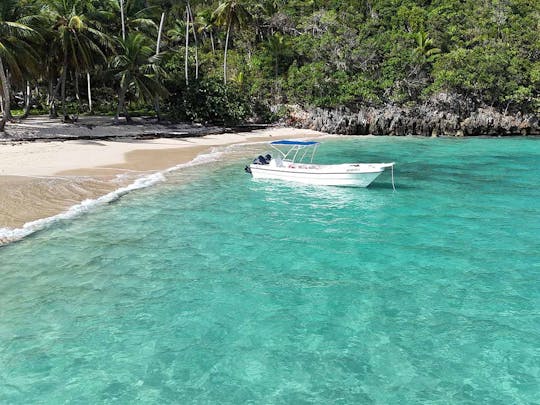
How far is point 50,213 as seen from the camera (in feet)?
47.2

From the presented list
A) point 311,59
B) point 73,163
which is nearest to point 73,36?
point 73,163

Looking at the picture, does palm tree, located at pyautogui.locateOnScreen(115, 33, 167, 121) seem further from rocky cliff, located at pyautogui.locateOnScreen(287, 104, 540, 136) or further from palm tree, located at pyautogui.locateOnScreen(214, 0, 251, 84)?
rocky cliff, located at pyautogui.locateOnScreen(287, 104, 540, 136)

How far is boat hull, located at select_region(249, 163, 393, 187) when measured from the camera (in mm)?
19062

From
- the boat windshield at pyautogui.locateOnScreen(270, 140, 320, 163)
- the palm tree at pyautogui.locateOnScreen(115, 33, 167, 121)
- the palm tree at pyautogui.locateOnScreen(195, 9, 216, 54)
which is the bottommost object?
the boat windshield at pyautogui.locateOnScreen(270, 140, 320, 163)

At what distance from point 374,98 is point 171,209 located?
38.8 m

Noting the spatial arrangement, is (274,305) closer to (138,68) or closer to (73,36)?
(73,36)

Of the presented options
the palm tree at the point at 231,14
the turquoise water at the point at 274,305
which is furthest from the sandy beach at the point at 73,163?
the palm tree at the point at 231,14

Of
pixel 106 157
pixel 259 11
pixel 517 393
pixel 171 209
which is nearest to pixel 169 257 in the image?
pixel 171 209

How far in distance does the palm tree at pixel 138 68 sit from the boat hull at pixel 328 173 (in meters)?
21.1

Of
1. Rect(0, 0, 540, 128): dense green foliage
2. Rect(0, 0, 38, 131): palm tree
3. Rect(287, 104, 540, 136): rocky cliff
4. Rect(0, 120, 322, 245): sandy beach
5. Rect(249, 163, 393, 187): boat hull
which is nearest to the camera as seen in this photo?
Rect(0, 120, 322, 245): sandy beach

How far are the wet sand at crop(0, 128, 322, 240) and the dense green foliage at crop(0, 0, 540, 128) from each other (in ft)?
30.3

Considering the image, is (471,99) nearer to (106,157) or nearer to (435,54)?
(435,54)

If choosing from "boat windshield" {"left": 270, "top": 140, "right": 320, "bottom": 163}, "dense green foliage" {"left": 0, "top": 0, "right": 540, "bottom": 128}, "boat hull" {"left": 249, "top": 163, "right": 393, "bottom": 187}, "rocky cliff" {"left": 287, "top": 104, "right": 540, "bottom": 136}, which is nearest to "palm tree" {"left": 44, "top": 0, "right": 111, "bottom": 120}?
"dense green foliage" {"left": 0, "top": 0, "right": 540, "bottom": 128}

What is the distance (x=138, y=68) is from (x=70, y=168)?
18.8 meters
